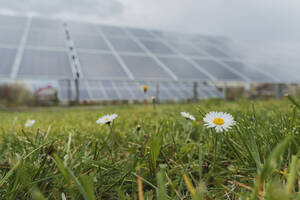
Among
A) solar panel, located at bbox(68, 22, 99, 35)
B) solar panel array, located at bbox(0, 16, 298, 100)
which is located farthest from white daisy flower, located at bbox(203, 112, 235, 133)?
solar panel, located at bbox(68, 22, 99, 35)

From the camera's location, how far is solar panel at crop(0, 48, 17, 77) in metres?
5.74

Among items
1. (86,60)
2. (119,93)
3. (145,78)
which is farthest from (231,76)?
(86,60)

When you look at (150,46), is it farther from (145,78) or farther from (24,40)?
(24,40)

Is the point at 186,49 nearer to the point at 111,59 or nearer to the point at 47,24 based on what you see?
the point at 111,59

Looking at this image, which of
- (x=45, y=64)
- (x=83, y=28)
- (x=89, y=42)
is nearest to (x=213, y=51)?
(x=89, y=42)

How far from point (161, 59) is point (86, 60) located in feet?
9.22

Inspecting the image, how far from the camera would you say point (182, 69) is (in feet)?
25.3

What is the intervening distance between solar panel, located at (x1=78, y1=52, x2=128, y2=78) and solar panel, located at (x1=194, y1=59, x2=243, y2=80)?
330cm

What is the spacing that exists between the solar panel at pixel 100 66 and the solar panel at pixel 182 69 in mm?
1892

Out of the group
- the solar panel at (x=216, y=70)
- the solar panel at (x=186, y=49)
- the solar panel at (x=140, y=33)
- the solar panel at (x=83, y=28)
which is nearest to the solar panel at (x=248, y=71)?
the solar panel at (x=216, y=70)

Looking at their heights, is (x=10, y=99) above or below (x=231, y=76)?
below

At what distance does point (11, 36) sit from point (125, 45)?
4.22 m

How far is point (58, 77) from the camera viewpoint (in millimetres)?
6090

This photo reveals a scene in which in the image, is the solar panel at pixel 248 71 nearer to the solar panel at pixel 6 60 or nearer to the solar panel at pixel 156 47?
the solar panel at pixel 156 47
